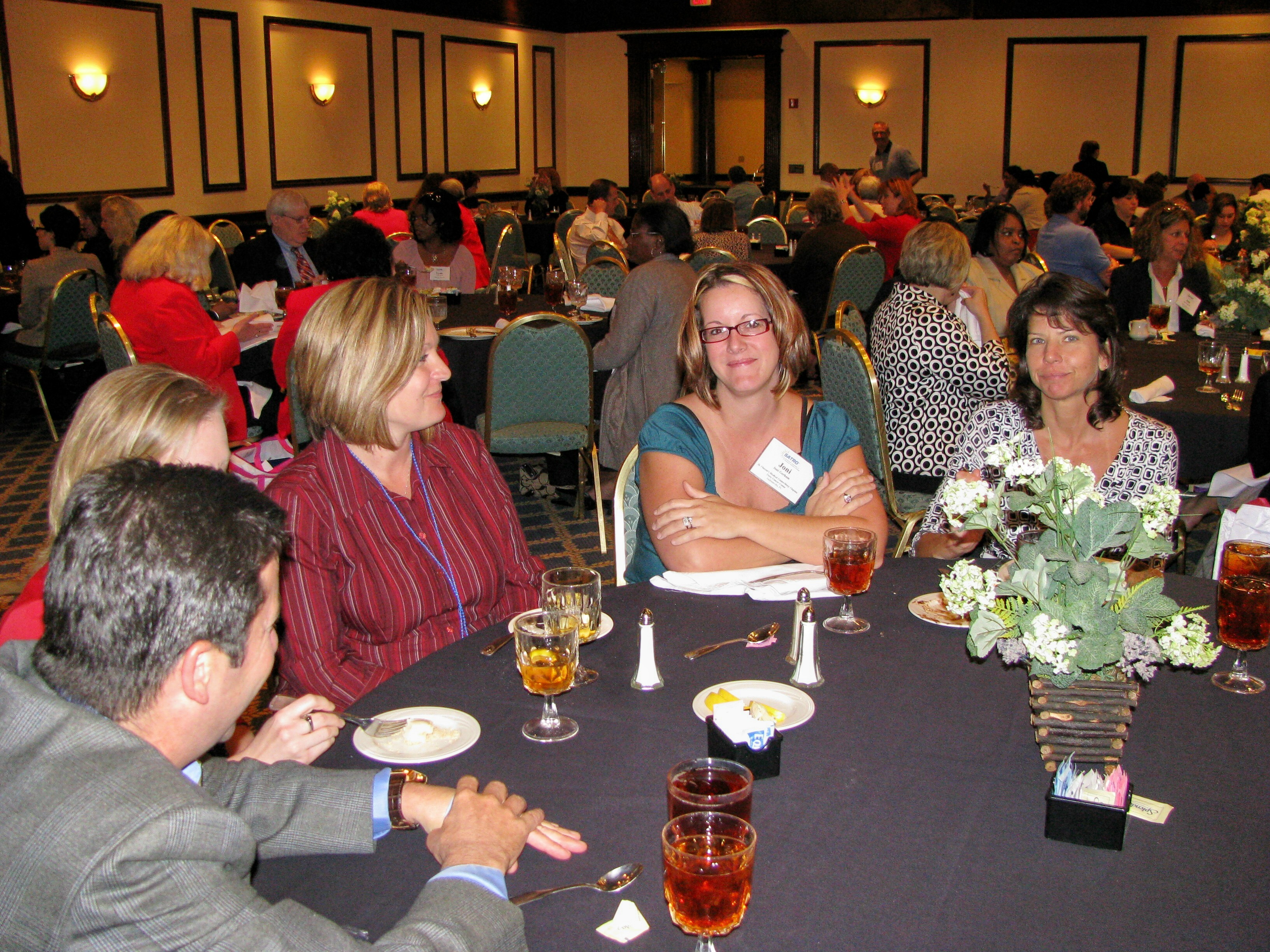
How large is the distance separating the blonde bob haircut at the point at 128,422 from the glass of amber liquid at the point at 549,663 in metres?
0.67

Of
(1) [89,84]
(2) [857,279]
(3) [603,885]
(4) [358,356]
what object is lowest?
(3) [603,885]

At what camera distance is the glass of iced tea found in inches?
45.3

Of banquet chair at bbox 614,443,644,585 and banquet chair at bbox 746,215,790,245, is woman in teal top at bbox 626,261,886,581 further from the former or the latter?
banquet chair at bbox 746,215,790,245

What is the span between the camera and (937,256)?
13.5 feet

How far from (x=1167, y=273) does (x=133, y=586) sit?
548 centimetres

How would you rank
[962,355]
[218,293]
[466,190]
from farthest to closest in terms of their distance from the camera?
[466,190] < [218,293] < [962,355]

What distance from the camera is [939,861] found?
1.20 metres

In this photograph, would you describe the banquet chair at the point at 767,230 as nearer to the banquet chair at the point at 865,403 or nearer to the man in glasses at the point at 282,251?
the man in glasses at the point at 282,251

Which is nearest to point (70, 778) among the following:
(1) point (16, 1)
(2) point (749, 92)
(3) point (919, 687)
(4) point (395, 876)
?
(4) point (395, 876)

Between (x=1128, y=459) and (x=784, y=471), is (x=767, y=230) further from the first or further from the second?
(x=784, y=471)

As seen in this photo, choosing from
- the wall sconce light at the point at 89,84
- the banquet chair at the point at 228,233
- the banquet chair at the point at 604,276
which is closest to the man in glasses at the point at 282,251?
the banquet chair at the point at 604,276

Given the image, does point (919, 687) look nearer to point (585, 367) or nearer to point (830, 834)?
point (830, 834)

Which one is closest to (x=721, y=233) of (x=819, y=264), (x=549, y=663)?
(x=819, y=264)

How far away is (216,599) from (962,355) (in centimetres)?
316
